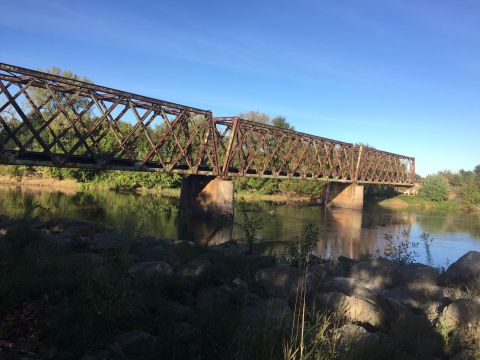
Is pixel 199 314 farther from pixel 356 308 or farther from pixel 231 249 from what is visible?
pixel 231 249

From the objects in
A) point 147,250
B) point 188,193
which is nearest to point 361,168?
point 188,193

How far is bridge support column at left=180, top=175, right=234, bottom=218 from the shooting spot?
3080 centimetres

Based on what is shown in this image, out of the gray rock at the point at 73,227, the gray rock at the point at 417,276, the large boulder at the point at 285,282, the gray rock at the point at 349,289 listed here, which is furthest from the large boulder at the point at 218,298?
the gray rock at the point at 73,227

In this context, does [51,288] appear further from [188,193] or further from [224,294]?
[188,193]

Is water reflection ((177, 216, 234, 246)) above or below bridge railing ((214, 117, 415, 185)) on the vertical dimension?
below

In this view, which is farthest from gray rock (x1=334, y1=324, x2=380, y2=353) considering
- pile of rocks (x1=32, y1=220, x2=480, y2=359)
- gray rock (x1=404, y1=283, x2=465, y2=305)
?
gray rock (x1=404, y1=283, x2=465, y2=305)

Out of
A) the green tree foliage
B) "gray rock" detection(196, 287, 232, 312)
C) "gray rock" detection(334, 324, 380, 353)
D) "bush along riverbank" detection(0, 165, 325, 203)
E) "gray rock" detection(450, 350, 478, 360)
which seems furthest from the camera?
the green tree foliage

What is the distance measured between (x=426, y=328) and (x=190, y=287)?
343cm

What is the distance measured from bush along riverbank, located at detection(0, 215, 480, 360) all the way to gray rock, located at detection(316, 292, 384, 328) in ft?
0.05

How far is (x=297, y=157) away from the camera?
1773 inches

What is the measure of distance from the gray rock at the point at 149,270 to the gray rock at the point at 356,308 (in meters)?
2.50

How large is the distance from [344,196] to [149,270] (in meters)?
48.5

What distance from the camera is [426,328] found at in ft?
19.2

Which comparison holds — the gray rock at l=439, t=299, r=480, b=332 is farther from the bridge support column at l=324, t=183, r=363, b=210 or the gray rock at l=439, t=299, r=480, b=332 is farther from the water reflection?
the bridge support column at l=324, t=183, r=363, b=210
